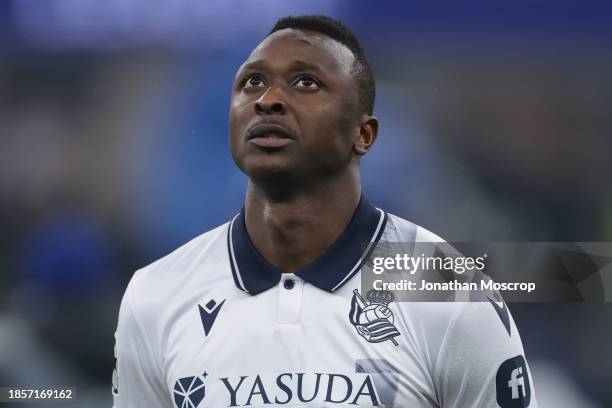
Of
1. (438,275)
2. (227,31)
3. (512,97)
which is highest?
(227,31)

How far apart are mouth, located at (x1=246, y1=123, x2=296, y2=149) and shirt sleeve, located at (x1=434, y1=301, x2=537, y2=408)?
1.53 feet

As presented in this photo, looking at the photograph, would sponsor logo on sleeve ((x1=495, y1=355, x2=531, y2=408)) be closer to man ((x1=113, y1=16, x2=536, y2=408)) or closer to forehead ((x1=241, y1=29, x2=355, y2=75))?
man ((x1=113, y1=16, x2=536, y2=408))

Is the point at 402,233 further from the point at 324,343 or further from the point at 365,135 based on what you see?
the point at 324,343

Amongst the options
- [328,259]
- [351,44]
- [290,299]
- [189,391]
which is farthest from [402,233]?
[189,391]

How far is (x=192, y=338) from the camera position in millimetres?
1732

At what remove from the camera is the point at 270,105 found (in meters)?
1.67

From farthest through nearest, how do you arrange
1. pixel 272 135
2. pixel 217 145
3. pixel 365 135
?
1. pixel 217 145
2. pixel 365 135
3. pixel 272 135

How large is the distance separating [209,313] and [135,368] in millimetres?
234

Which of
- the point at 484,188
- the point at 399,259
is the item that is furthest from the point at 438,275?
the point at 484,188

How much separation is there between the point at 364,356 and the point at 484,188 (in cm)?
72

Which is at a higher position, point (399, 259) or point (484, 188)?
point (484, 188)

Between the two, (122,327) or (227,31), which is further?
(227,31)

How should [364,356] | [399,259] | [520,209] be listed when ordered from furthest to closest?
1. [520,209]
2. [399,259]
3. [364,356]

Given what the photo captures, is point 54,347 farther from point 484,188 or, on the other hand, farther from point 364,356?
point 484,188
